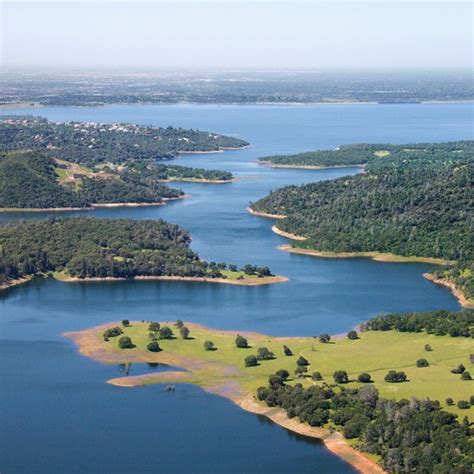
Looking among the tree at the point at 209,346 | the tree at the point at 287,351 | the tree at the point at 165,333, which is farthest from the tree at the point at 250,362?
the tree at the point at 165,333

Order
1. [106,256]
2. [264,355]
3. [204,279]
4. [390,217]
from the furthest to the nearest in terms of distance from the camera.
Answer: [390,217], [106,256], [204,279], [264,355]

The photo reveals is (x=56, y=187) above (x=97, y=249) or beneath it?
above

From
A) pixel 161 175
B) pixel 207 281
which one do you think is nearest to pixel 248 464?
pixel 207 281

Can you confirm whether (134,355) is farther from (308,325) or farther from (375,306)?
(375,306)

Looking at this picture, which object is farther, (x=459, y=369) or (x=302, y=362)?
(x=302, y=362)

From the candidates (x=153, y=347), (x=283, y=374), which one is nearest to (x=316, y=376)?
(x=283, y=374)

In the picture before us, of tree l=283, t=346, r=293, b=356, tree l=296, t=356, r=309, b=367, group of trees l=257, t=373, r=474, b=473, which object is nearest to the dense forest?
tree l=283, t=346, r=293, b=356

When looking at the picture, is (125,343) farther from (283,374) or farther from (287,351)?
(283,374)
